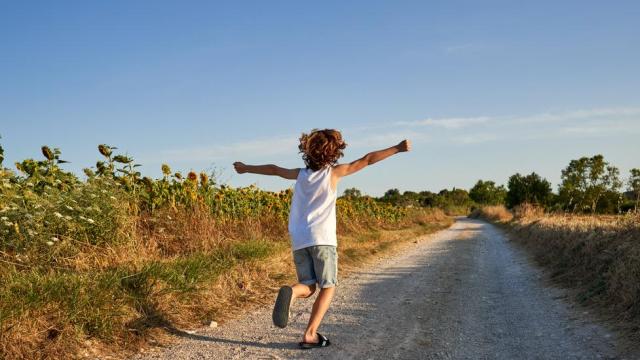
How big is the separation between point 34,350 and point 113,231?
3236mm

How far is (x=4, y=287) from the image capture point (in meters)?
4.89

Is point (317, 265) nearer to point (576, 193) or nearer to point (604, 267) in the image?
point (604, 267)

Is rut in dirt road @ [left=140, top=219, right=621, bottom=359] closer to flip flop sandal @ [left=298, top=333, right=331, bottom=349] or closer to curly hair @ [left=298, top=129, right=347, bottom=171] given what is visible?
flip flop sandal @ [left=298, top=333, right=331, bottom=349]

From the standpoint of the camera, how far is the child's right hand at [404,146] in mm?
4938

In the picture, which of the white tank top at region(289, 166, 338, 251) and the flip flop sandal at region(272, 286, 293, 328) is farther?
the white tank top at region(289, 166, 338, 251)

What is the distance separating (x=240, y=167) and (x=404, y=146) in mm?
1707

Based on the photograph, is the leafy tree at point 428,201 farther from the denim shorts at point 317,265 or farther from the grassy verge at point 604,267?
the denim shorts at point 317,265

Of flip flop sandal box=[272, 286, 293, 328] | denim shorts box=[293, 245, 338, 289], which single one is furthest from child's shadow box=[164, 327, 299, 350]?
denim shorts box=[293, 245, 338, 289]

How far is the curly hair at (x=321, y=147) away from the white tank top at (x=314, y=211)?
0.29 ft

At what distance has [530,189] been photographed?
5484cm

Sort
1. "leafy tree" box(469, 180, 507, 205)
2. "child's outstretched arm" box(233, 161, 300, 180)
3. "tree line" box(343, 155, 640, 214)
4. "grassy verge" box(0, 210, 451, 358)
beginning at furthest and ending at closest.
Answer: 1. "leafy tree" box(469, 180, 507, 205)
2. "tree line" box(343, 155, 640, 214)
3. "child's outstretched arm" box(233, 161, 300, 180)
4. "grassy verge" box(0, 210, 451, 358)

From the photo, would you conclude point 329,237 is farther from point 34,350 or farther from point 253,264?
point 253,264

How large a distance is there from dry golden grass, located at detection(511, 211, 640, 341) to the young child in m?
2.99

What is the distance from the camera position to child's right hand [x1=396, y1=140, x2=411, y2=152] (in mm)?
4938
